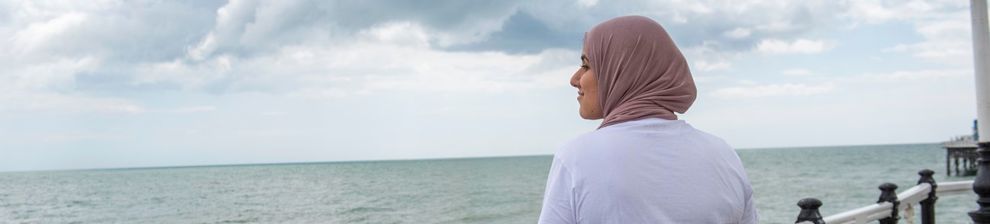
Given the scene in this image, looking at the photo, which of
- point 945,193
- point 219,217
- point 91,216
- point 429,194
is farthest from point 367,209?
point 945,193

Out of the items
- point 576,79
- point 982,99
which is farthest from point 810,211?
point 982,99

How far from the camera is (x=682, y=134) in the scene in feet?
4.73

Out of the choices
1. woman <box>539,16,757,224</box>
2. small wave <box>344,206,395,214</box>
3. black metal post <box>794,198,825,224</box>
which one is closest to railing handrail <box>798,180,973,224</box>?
black metal post <box>794,198,825,224</box>

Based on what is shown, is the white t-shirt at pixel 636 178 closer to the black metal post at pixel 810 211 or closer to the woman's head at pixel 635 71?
the woman's head at pixel 635 71

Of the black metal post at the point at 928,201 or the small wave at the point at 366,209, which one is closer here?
the black metal post at the point at 928,201

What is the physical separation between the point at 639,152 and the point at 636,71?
0.55 feet

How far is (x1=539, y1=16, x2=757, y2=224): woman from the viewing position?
1.35 meters

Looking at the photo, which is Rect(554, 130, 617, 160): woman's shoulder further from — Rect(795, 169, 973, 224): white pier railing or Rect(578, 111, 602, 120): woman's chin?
Rect(795, 169, 973, 224): white pier railing

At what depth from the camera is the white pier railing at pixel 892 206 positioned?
12.1ft

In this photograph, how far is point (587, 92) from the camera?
5.11ft

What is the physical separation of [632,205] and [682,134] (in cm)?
19

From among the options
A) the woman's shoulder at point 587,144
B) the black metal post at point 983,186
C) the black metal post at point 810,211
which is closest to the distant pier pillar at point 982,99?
the black metal post at point 983,186

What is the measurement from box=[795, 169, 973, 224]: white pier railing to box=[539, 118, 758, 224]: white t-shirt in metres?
2.32

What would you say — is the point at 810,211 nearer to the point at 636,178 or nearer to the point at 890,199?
the point at 890,199
